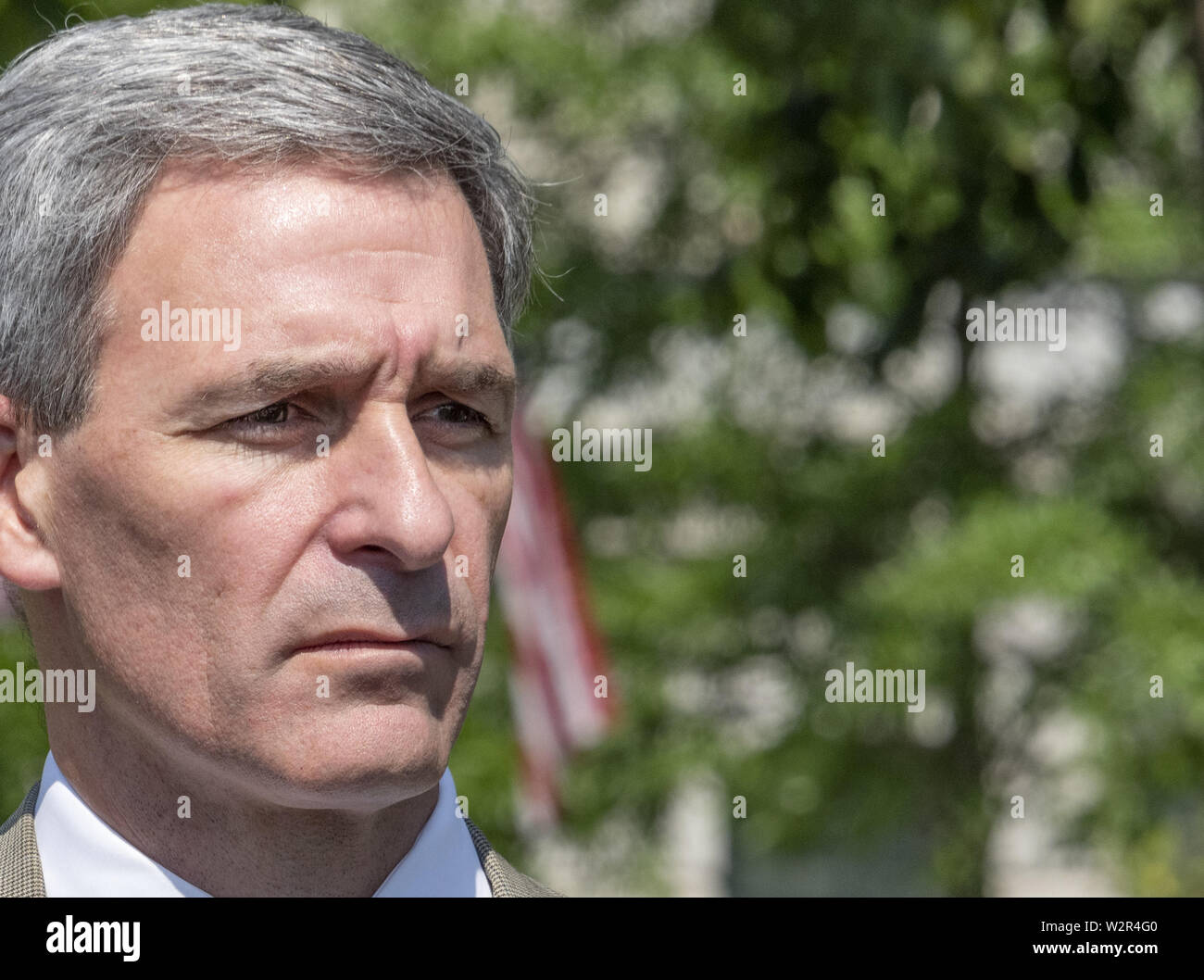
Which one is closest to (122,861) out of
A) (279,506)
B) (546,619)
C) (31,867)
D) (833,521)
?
(31,867)

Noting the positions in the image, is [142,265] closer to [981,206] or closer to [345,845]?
[345,845]

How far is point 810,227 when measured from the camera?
5199 mm

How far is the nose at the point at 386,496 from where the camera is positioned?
1.67 metres

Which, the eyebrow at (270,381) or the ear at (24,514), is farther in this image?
the ear at (24,514)

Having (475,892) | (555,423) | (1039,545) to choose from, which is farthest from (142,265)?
(555,423)

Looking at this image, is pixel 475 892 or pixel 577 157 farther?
pixel 577 157

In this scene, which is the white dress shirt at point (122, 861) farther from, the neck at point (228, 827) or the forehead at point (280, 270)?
the forehead at point (280, 270)

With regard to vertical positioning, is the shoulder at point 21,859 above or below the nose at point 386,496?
below

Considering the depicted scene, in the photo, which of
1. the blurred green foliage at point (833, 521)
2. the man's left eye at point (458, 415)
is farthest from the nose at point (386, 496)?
the blurred green foliage at point (833, 521)

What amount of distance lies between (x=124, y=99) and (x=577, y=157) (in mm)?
8375

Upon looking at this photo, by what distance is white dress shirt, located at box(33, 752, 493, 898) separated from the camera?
1.83 metres

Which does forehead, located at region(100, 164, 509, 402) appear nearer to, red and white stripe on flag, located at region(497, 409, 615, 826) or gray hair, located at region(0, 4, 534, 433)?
gray hair, located at region(0, 4, 534, 433)

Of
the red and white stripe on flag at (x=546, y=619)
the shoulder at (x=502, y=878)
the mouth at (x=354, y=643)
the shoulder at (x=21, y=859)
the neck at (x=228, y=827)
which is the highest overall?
the mouth at (x=354, y=643)

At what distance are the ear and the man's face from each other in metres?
0.03
